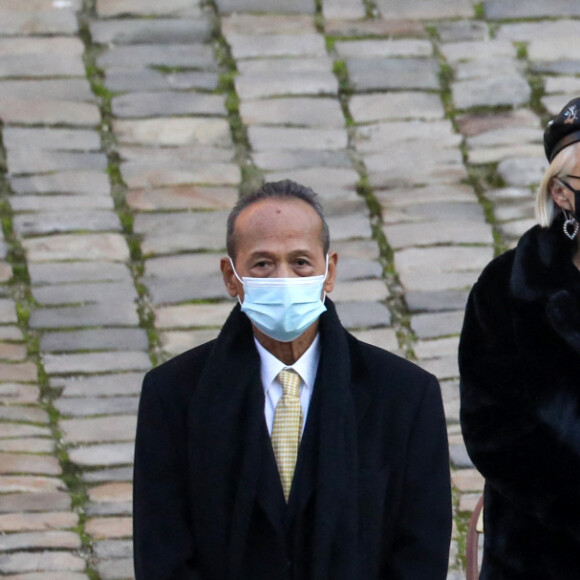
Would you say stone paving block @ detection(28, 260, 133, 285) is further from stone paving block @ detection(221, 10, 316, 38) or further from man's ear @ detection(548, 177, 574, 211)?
man's ear @ detection(548, 177, 574, 211)

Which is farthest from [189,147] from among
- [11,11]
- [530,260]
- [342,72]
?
[530,260]

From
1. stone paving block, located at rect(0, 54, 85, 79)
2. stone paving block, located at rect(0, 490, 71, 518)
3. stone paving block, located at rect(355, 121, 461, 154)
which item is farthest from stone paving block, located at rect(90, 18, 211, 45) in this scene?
stone paving block, located at rect(0, 490, 71, 518)

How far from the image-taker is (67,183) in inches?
264

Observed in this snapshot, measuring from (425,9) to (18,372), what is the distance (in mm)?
3261

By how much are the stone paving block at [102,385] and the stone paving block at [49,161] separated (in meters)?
1.34

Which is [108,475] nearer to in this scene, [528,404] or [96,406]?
[96,406]

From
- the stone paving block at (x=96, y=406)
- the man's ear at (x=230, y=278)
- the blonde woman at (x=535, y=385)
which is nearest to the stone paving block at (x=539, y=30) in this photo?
the stone paving block at (x=96, y=406)

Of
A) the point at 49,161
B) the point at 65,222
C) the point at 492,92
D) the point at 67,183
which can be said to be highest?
the point at 492,92

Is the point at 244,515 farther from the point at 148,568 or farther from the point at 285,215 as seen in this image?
the point at 285,215

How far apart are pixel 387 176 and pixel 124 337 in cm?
161

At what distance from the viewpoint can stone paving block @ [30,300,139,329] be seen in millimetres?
6074

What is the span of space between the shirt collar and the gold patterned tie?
2cm

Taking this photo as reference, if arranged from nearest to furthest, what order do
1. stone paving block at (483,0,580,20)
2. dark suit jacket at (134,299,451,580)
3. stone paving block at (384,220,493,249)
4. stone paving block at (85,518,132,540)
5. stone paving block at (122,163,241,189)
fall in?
dark suit jacket at (134,299,451,580)
stone paving block at (85,518,132,540)
stone paving block at (384,220,493,249)
stone paving block at (122,163,241,189)
stone paving block at (483,0,580,20)

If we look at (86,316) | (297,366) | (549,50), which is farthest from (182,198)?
(297,366)
